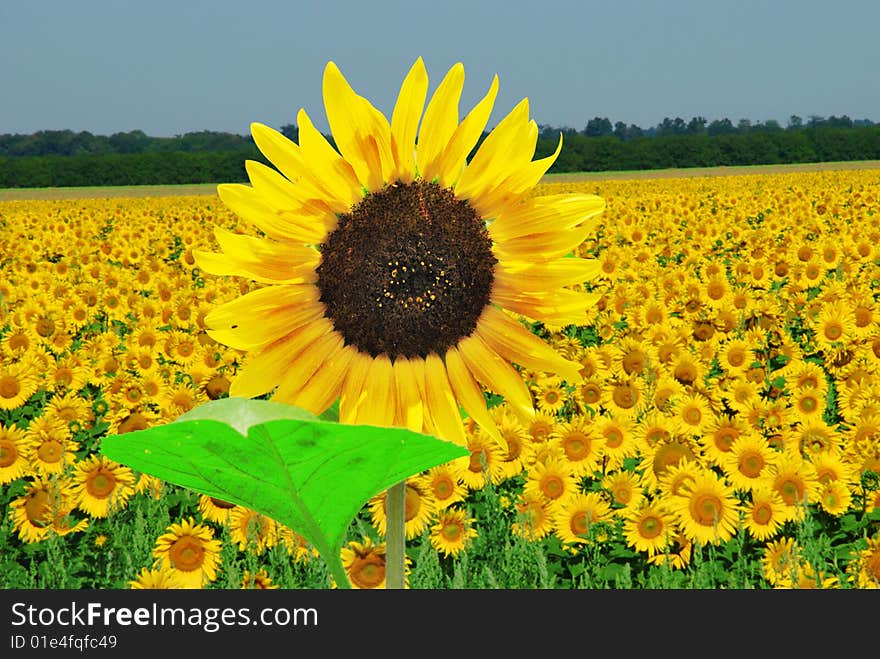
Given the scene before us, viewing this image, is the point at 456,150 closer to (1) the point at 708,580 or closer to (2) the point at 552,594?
(2) the point at 552,594

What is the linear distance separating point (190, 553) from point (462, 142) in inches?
109

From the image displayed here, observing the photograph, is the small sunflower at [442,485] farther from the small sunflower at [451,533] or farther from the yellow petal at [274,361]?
the yellow petal at [274,361]

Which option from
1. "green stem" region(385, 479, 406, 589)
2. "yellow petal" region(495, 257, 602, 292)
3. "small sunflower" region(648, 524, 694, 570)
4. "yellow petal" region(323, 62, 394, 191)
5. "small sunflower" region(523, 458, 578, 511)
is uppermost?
"yellow petal" region(323, 62, 394, 191)

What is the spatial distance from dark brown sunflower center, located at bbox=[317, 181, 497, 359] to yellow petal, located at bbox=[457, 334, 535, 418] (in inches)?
0.7

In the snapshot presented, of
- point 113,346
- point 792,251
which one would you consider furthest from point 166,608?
point 792,251

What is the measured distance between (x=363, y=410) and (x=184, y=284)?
9138 millimetres

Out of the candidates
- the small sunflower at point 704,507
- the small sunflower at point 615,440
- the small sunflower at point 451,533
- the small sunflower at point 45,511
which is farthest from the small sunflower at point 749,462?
the small sunflower at point 45,511


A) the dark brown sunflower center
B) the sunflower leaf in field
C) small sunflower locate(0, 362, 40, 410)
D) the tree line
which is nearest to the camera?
the sunflower leaf in field

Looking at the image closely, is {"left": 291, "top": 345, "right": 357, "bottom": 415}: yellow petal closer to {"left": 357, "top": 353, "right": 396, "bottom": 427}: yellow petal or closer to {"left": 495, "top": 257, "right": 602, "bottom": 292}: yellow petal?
{"left": 357, "top": 353, "right": 396, "bottom": 427}: yellow petal

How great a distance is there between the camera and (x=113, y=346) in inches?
287

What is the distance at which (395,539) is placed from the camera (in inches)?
36.8

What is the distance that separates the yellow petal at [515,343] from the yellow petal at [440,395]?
65 mm

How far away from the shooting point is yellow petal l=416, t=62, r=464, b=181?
109cm

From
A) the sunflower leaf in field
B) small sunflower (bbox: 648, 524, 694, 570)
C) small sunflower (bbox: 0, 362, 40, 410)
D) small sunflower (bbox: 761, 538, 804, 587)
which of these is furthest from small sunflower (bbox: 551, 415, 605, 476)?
small sunflower (bbox: 0, 362, 40, 410)
